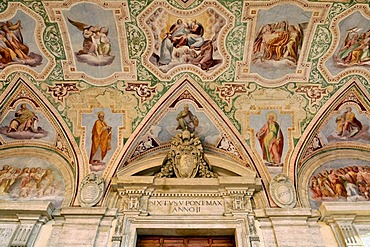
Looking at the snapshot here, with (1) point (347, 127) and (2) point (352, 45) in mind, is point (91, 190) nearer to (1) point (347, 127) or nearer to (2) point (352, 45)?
(1) point (347, 127)

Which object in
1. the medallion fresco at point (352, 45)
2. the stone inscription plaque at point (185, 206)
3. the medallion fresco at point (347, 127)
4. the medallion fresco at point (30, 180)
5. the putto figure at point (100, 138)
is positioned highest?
the medallion fresco at point (352, 45)

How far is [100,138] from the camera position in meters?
8.33

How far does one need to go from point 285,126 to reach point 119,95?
13.8ft

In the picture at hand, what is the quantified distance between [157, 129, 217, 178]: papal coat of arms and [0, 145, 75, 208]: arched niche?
230cm

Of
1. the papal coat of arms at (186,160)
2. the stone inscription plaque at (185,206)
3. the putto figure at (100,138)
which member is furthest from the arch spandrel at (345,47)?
the putto figure at (100,138)

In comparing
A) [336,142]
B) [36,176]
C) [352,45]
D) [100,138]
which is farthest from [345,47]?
[36,176]

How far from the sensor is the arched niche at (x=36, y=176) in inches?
302

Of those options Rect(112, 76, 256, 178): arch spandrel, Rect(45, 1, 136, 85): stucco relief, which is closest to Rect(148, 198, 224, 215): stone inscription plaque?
Rect(112, 76, 256, 178): arch spandrel

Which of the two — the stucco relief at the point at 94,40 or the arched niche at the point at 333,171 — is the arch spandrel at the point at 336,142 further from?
the stucco relief at the point at 94,40

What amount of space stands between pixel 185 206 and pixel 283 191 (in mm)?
2189

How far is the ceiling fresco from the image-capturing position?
7.36m

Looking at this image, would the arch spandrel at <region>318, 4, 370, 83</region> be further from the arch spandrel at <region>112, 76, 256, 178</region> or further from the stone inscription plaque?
the stone inscription plaque

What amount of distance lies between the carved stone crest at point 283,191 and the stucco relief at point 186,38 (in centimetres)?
288

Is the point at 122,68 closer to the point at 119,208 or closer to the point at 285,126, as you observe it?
the point at 119,208
